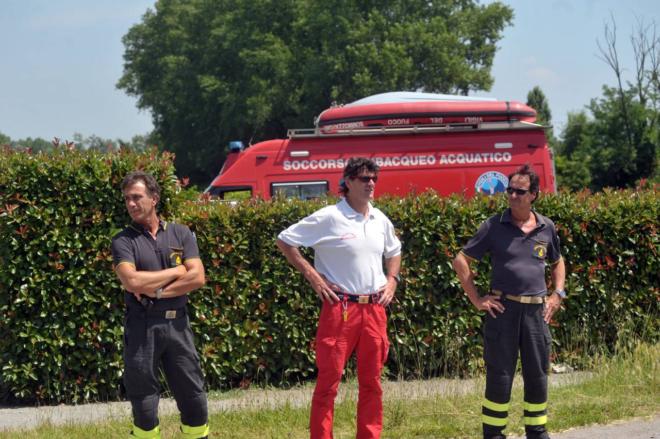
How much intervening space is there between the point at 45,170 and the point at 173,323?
3233mm

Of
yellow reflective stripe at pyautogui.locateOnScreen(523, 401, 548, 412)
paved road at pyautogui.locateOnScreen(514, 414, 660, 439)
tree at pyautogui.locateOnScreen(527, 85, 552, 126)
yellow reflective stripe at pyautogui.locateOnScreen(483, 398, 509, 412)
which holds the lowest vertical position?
paved road at pyautogui.locateOnScreen(514, 414, 660, 439)

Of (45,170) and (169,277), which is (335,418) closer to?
(169,277)

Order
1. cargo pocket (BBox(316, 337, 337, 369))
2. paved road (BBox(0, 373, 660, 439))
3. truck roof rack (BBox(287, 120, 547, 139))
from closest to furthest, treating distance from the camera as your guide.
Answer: cargo pocket (BBox(316, 337, 337, 369))
paved road (BBox(0, 373, 660, 439))
truck roof rack (BBox(287, 120, 547, 139))

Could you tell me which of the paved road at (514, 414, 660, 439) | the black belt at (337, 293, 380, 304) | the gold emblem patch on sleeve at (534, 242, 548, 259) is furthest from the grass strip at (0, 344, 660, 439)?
the gold emblem patch on sleeve at (534, 242, 548, 259)

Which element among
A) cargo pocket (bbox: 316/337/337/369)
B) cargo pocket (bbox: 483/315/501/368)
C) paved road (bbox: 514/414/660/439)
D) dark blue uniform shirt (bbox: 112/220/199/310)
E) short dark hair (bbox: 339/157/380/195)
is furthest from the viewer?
paved road (bbox: 514/414/660/439)

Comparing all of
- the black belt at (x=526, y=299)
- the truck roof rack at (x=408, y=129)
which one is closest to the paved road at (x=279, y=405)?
the black belt at (x=526, y=299)

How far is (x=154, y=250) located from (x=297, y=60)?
3623 centimetres

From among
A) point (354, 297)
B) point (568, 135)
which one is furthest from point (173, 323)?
point (568, 135)

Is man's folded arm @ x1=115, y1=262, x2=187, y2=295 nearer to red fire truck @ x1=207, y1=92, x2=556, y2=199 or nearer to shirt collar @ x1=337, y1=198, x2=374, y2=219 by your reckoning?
shirt collar @ x1=337, y1=198, x2=374, y2=219

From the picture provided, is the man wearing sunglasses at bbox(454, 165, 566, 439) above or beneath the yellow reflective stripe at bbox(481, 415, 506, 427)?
above

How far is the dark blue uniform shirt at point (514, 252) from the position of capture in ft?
18.6

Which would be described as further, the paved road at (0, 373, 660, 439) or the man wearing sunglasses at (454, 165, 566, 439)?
the paved road at (0, 373, 660, 439)

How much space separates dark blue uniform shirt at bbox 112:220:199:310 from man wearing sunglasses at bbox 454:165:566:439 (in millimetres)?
2026

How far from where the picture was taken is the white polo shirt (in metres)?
5.52
